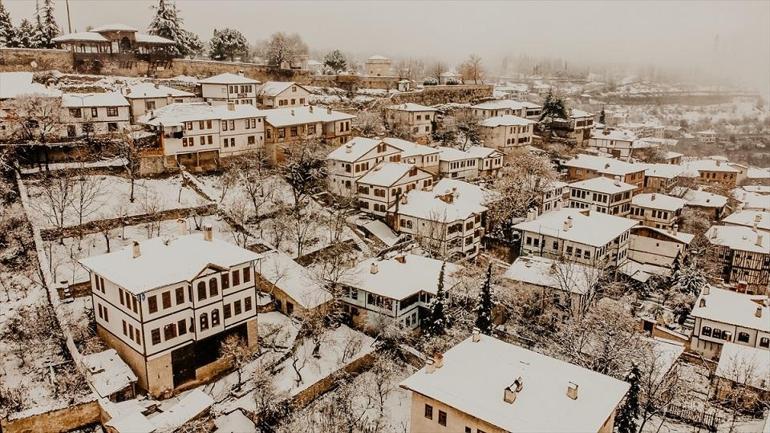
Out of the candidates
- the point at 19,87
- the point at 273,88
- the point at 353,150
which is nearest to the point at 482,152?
the point at 353,150

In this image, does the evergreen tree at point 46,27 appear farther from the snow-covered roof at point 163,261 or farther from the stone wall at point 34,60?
the snow-covered roof at point 163,261

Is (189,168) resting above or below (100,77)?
below

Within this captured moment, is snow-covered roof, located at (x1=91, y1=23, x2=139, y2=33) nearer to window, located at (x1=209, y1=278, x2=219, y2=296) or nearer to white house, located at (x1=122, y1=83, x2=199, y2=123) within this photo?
white house, located at (x1=122, y1=83, x2=199, y2=123)

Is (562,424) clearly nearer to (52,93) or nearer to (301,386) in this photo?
(301,386)

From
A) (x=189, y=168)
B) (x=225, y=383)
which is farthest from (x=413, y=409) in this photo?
(x=189, y=168)

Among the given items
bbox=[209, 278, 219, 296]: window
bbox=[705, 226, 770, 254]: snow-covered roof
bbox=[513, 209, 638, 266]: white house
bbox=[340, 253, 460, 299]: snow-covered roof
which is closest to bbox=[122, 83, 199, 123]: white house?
bbox=[340, 253, 460, 299]: snow-covered roof

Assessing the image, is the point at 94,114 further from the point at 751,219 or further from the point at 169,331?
the point at 751,219

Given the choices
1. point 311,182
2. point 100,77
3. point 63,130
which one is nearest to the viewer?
point 63,130
